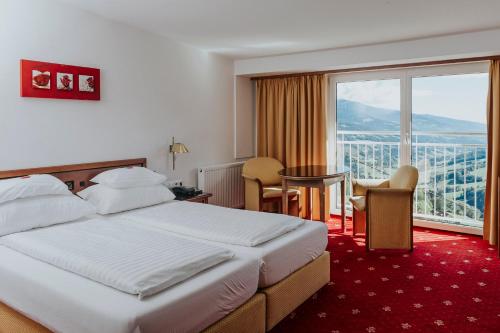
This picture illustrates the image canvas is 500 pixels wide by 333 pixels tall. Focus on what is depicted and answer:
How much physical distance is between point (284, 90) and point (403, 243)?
103 inches

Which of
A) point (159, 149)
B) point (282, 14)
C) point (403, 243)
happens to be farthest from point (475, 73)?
point (159, 149)

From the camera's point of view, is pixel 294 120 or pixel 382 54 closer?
pixel 382 54

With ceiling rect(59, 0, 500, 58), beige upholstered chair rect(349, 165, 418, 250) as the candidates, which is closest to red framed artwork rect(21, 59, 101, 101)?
ceiling rect(59, 0, 500, 58)

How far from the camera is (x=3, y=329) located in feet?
7.22

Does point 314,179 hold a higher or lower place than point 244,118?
lower

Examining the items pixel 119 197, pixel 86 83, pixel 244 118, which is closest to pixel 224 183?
pixel 244 118

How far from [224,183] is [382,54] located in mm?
2469

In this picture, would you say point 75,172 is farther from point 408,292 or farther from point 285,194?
point 408,292

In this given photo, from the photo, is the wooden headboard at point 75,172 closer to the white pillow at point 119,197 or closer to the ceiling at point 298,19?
the white pillow at point 119,197

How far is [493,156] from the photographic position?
4.28m

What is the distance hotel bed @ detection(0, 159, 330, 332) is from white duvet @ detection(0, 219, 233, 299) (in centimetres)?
4

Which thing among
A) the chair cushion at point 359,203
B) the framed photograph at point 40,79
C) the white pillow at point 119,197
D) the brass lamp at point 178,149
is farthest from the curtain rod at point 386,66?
the framed photograph at point 40,79

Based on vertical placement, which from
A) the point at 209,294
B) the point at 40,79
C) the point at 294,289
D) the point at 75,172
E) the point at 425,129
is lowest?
the point at 294,289

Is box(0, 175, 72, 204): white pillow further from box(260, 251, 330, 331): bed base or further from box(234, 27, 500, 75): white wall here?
box(234, 27, 500, 75): white wall
